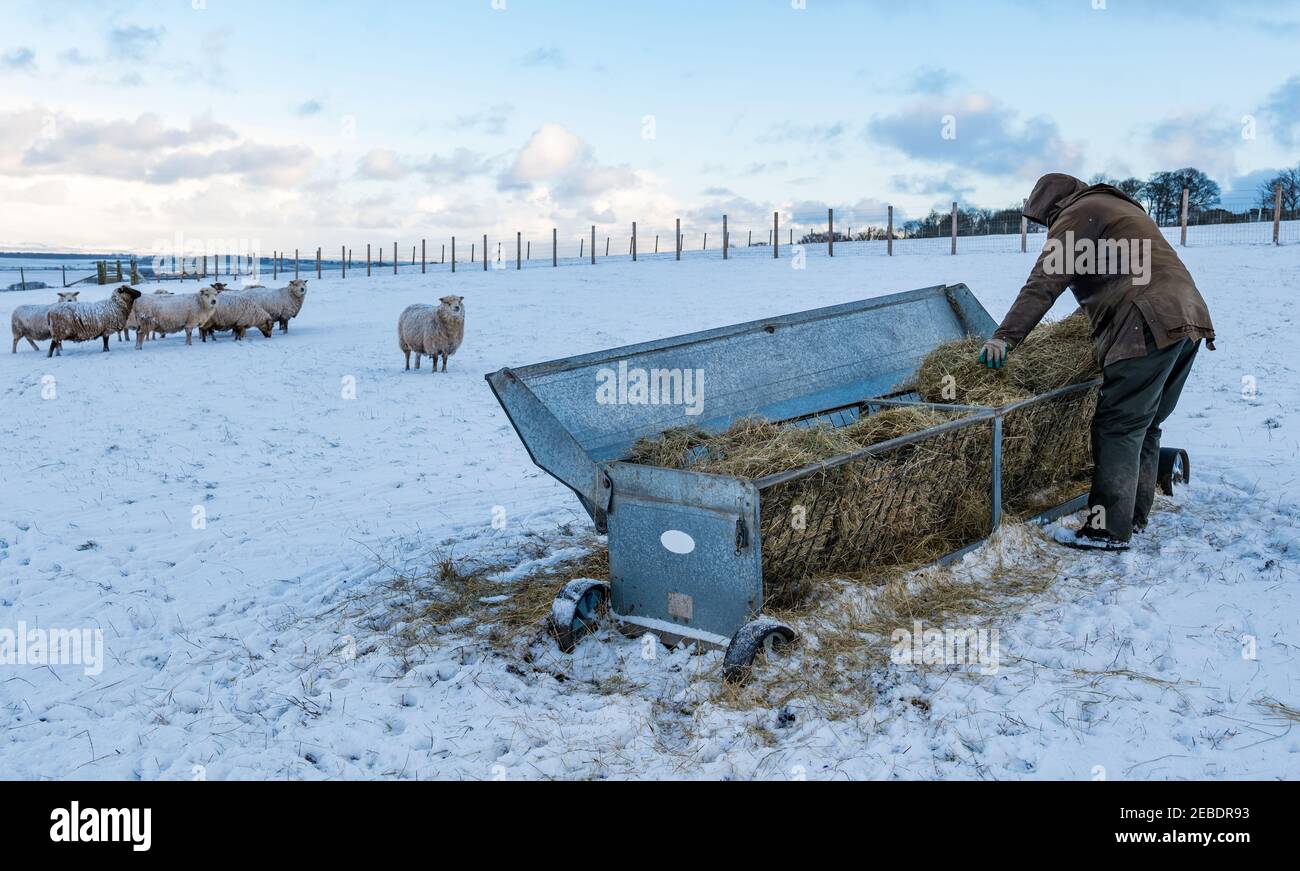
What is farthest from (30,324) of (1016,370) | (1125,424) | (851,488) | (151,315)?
(1125,424)

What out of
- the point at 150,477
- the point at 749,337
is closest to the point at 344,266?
the point at 150,477

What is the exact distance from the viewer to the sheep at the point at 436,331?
15.6 metres

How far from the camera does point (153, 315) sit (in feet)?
67.6

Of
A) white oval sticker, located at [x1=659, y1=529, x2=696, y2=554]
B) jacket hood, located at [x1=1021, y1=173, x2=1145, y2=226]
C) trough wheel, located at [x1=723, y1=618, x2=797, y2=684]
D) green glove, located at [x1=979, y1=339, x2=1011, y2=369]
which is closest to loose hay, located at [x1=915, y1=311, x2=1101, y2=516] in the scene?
green glove, located at [x1=979, y1=339, x2=1011, y2=369]

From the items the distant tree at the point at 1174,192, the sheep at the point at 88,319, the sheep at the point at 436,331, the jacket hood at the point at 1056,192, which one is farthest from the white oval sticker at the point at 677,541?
the distant tree at the point at 1174,192

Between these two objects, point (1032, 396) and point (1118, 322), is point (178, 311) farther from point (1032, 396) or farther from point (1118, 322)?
point (1118, 322)

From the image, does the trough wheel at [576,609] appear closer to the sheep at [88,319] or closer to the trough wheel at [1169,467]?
the trough wheel at [1169,467]

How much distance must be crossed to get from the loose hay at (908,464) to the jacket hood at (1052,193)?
2.99 ft

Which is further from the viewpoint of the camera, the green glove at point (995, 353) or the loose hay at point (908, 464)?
Answer: the green glove at point (995, 353)

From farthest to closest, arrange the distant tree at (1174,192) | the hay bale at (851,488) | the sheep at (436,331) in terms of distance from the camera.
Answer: the distant tree at (1174,192), the sheep at (436,331), the hay bale at (851,488)

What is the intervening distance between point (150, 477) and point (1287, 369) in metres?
12.5

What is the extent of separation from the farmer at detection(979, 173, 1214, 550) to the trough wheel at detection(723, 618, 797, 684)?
94.0 inches

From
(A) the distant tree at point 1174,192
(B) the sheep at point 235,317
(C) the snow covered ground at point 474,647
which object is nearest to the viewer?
(C) the snow covered ground at point 474,647
